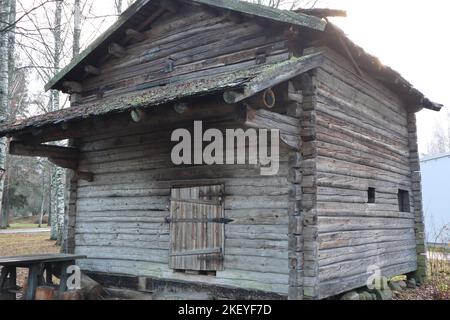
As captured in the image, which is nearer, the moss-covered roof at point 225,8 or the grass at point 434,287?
the moss-covered roof at point 225,8

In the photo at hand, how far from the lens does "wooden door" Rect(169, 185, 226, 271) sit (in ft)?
24.2

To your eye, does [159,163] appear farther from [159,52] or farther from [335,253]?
[335,253]

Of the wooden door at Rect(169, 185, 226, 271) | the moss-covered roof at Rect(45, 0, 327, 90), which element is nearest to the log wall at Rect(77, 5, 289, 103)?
the moss-covered roof at Rect(45, 0, 327, 90)

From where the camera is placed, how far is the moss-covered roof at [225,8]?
265 inches

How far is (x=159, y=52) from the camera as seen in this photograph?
9.42 m

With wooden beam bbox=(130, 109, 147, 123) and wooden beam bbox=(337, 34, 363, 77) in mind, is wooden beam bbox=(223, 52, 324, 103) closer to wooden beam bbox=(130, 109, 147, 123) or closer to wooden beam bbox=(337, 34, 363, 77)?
wooden beam bbox=(337, 34, 363, 77)

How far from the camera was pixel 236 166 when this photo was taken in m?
7.39

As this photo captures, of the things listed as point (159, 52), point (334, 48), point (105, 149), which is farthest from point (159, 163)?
point (334, 48)

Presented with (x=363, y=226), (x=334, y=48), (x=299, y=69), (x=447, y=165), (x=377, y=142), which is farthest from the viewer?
(x=447, y=165)

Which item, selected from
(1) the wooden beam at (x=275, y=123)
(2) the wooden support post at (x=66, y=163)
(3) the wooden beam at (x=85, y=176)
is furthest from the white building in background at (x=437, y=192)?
(2) the wooden support post at (x=66, y=163)

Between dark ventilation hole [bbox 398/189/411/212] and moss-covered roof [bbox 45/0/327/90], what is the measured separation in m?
5.83

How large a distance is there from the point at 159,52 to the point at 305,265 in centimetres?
568

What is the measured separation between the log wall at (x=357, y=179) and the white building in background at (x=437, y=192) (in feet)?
38.5

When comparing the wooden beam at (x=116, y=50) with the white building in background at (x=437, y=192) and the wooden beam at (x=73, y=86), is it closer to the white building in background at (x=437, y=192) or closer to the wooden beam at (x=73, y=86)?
the wooden beam at (x=73, y=86)
